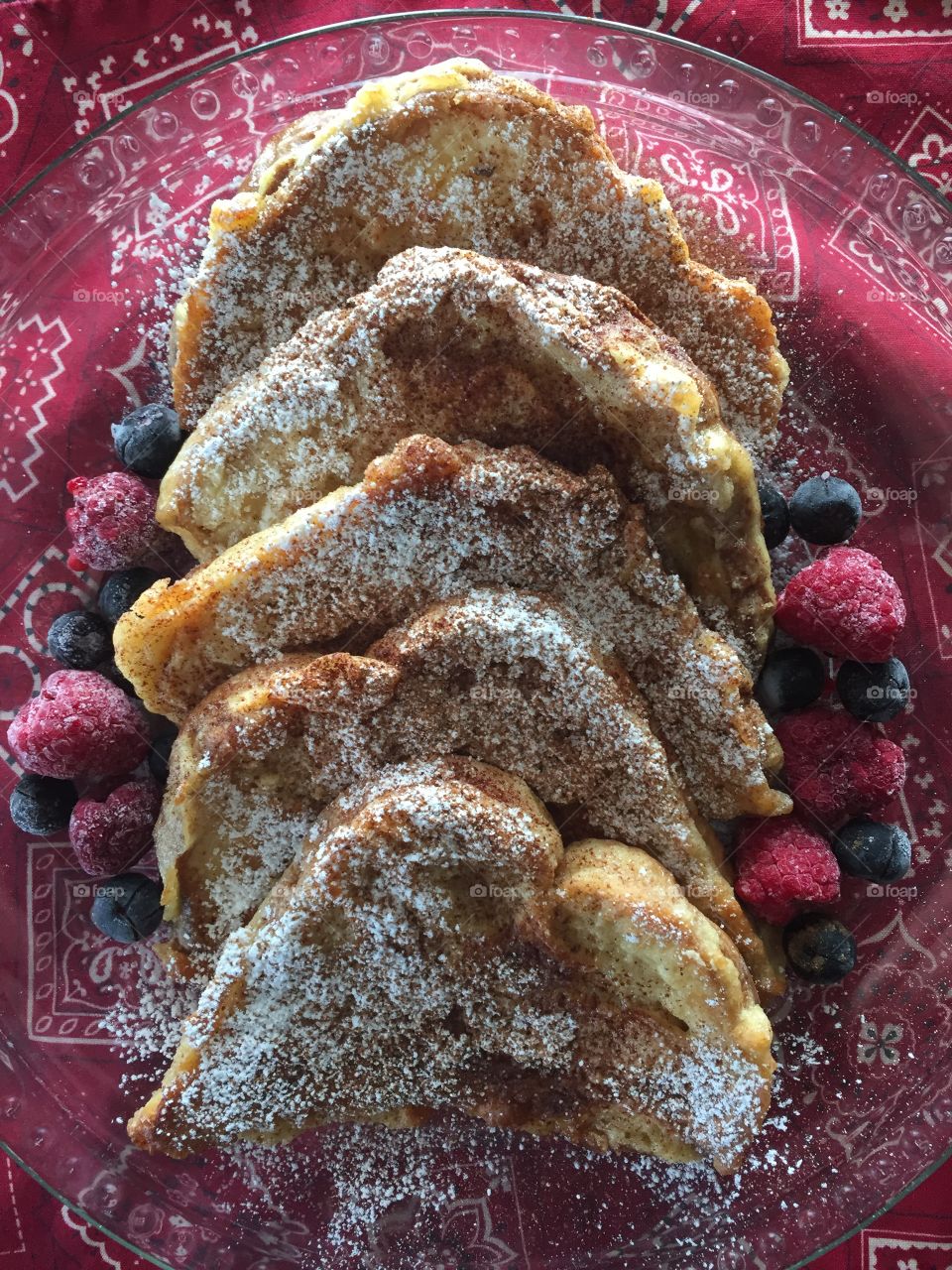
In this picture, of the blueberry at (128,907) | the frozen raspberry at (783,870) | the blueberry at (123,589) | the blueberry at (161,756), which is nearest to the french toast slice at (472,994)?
the frozen raspberry at (783,870)

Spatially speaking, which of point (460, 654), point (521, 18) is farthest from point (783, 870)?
point (521, 18)

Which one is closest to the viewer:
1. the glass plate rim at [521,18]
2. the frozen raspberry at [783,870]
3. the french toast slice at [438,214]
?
the french toast slice at [438,214]

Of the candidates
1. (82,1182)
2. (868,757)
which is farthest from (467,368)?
(82,1182)

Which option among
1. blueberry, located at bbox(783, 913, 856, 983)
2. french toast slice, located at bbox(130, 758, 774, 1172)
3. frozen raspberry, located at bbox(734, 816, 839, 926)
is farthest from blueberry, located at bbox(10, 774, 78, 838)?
blueberry, located at bbox(783, 913, 856, 983)

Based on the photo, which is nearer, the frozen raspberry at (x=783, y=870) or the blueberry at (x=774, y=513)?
the frozen raspberry at (x=783, y=870)

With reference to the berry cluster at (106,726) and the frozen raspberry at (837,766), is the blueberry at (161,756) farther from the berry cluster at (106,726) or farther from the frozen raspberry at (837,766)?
the frozen raspberry at (837,766)

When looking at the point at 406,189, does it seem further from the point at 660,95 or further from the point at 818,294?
the point at 818,294

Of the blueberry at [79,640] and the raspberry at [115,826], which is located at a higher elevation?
the blueberry at [79,640]
